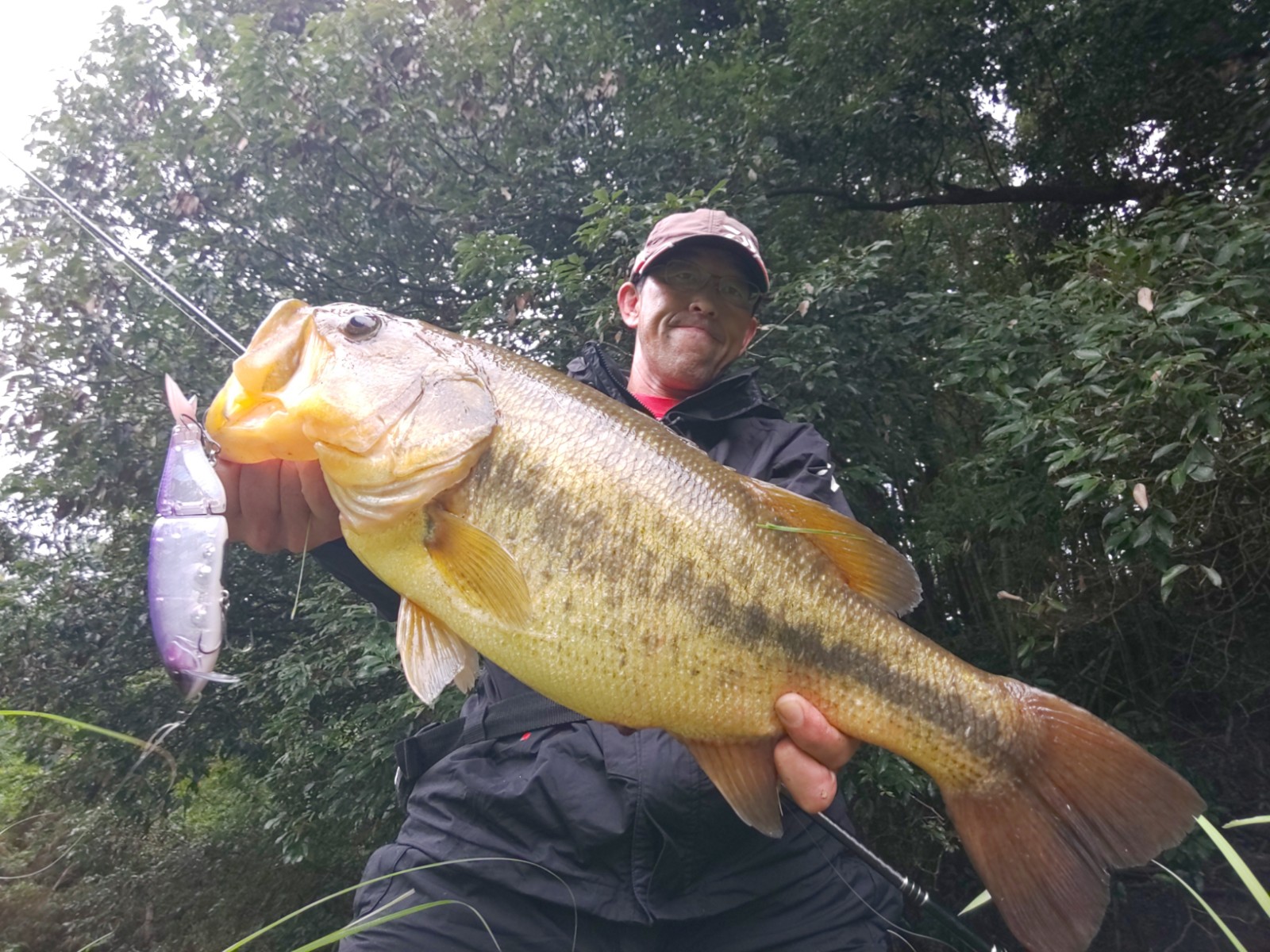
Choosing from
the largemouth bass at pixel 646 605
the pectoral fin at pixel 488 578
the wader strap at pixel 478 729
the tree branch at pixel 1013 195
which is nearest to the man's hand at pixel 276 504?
the largemouth bass at pixel 646 605

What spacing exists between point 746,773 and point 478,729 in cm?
79

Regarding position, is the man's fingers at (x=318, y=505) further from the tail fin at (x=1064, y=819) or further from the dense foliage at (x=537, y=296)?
the dense foliage at (x=537, y=296)

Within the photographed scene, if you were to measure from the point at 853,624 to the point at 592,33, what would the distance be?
18.1 ft

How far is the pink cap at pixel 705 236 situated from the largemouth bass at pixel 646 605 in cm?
135

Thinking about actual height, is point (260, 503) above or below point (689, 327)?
below

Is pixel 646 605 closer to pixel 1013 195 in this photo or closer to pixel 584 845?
pixel 584 845

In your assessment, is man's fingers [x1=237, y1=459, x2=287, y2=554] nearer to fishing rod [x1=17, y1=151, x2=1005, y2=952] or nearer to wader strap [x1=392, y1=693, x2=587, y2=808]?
fishing rod [x1=17, y1=151, x2=1005, y2=952]

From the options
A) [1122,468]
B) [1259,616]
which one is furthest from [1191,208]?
[1259,616]

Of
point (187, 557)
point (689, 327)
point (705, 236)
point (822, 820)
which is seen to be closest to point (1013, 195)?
point (705, 236)

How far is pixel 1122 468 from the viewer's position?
3438mm

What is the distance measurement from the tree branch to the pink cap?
349cm

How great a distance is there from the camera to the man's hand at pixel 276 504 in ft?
5.74

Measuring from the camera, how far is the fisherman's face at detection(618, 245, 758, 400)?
9.05ft

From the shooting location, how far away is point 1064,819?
1576mm
